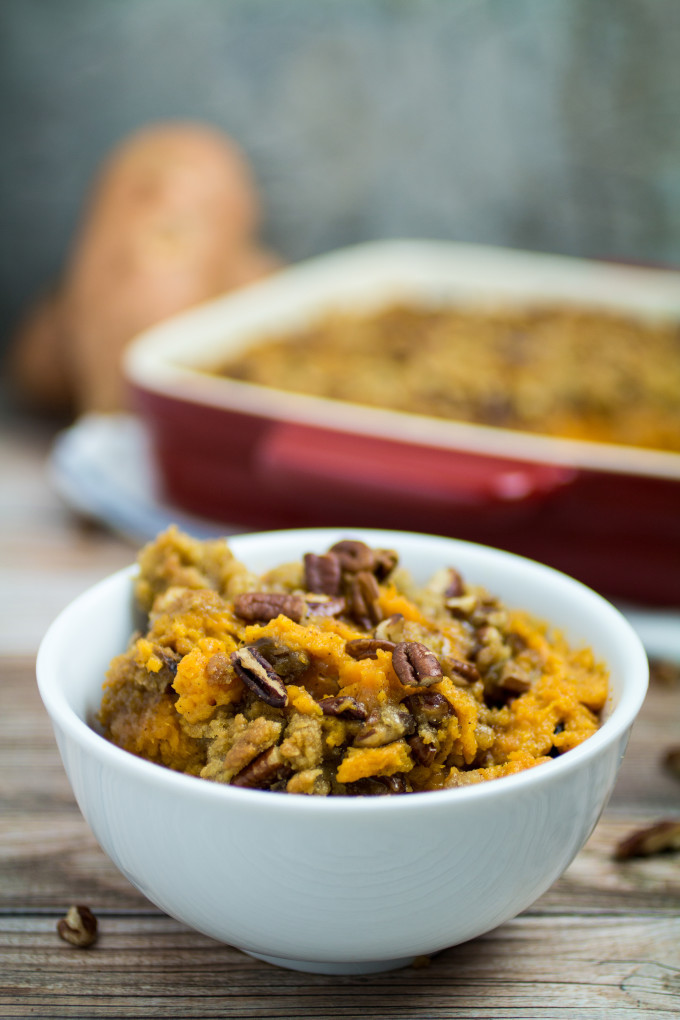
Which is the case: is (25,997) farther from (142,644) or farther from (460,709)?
(460,709)

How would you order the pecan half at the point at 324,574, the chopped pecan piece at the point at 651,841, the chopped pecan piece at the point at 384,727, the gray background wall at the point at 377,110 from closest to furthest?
the chopped pecan piece at the point at 384,727 < the pecan half at the point at 324,574 < the chopped pecan piece at the point at 651,841 < the gray background wall at the point at 377,110

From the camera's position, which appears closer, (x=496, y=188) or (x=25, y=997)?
(x=25, y=997)

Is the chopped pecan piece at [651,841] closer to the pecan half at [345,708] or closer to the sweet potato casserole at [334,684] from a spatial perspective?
the sweet potato casserole at [334,684]

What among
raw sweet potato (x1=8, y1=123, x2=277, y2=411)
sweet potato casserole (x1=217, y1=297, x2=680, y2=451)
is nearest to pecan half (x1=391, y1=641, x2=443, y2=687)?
sweet potato casserole (x1=217, y1=297, x2=680, y2=451)

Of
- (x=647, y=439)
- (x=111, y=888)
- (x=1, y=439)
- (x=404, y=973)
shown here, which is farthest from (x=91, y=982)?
(x=1, y=439)

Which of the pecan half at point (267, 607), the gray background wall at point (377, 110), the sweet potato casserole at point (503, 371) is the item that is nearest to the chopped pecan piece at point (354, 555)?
the pecan half at point (267, 607)

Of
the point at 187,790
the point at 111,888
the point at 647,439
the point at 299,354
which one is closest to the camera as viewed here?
the point at 187,790
